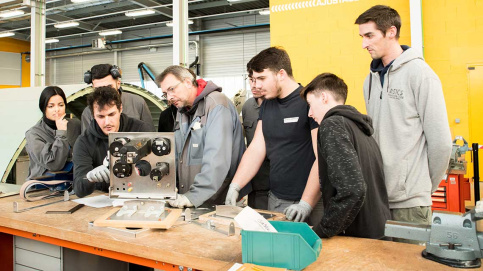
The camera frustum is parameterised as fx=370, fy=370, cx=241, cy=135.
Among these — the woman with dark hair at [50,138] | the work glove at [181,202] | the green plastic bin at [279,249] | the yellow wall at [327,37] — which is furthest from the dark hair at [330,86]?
the yellow wall at [327,37]

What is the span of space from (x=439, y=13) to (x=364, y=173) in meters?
4.05

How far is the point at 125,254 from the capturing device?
1426mm

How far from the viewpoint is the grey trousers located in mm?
1793

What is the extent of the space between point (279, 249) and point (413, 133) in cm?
94

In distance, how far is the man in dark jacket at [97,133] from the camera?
80.4 inches

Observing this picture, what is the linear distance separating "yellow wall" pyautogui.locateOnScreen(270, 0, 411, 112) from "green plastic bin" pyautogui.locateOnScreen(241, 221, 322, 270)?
342 centimetres

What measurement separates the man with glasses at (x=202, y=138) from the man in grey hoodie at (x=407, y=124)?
75cm

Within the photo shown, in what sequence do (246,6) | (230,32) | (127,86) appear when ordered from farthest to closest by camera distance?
(230,32), (246,6), (127,86)

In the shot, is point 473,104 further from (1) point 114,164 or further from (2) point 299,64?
(1) point 114,164

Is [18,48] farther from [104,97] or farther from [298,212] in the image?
[298,212]

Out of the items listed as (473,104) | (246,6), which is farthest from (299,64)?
(246,6)

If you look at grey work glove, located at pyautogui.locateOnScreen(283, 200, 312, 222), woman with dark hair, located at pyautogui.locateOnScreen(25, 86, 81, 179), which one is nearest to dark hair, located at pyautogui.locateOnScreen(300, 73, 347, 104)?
grey work glove, located at pyautogui.locateOnScreen(283, 200, 312, 222)

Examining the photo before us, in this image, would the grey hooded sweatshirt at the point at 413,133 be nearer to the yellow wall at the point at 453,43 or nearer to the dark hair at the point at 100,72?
the dark hair at the point at 100,72

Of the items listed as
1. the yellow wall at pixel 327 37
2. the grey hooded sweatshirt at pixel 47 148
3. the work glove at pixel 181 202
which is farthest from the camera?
the yellow wall at pixel 327 37
